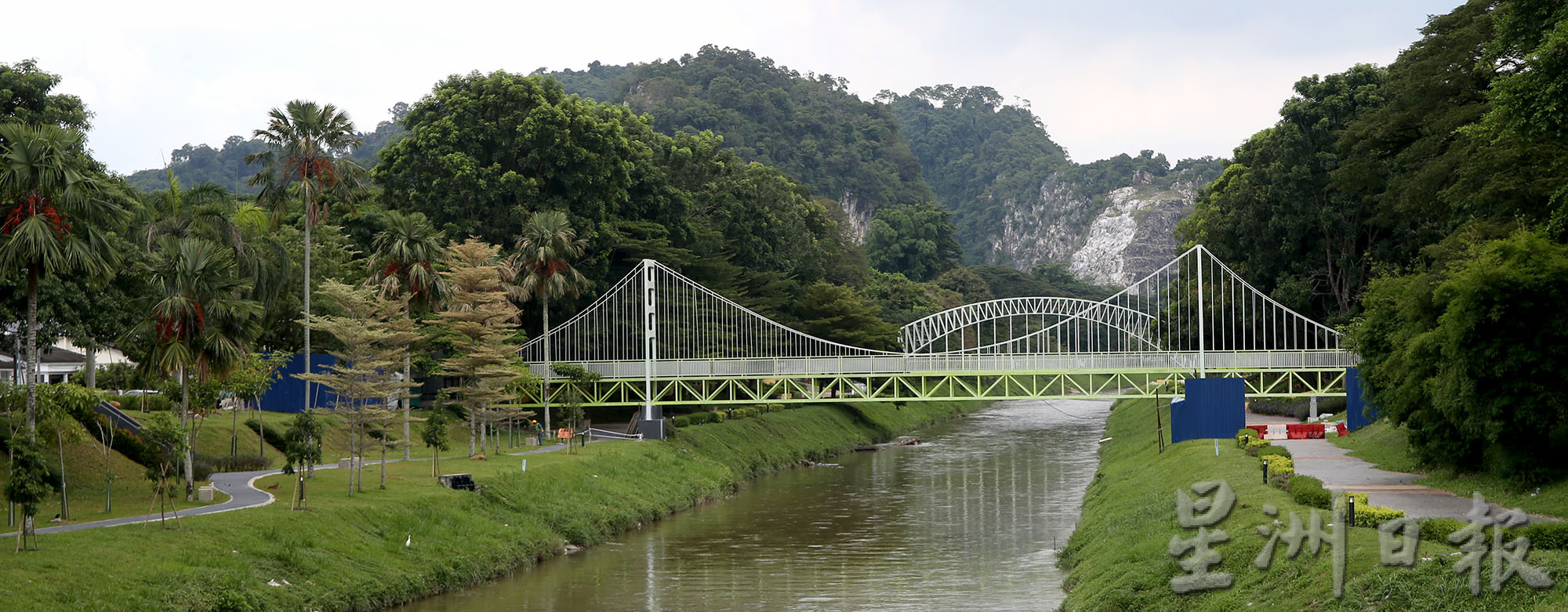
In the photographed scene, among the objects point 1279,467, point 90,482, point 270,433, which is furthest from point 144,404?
point 1279,467

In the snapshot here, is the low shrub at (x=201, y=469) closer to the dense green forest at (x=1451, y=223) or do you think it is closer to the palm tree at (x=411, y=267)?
the palm tree at (x=411, y=267)

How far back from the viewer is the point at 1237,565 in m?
24.9

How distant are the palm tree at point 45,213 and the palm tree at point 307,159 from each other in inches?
727

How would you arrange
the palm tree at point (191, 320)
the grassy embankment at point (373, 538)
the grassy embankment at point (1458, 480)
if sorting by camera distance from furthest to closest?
the palm tree at point (191, 320)
the grassy embankment at point (1458, 480)
the grassy embankment at point (373, 538)

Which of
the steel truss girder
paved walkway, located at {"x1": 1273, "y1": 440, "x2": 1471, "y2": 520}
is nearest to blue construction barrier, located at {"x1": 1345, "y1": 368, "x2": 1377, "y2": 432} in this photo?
the steel truss girder

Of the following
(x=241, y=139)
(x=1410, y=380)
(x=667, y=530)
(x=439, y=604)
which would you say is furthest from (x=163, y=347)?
(x=241, y=139)

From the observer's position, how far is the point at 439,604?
30594 millimetres

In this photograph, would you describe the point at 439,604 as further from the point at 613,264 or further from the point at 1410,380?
the point at 613,264

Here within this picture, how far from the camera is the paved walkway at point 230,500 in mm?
27938

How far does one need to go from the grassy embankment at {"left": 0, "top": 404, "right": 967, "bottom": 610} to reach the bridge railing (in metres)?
4.31

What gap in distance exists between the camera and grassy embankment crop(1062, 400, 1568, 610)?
62.4 feet

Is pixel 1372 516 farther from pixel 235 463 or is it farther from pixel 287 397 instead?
pixel 287 397

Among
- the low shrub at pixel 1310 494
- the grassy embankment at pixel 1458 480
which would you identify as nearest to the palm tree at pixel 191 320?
the low shrub at pixel 1310 494

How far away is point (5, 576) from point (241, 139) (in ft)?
615
